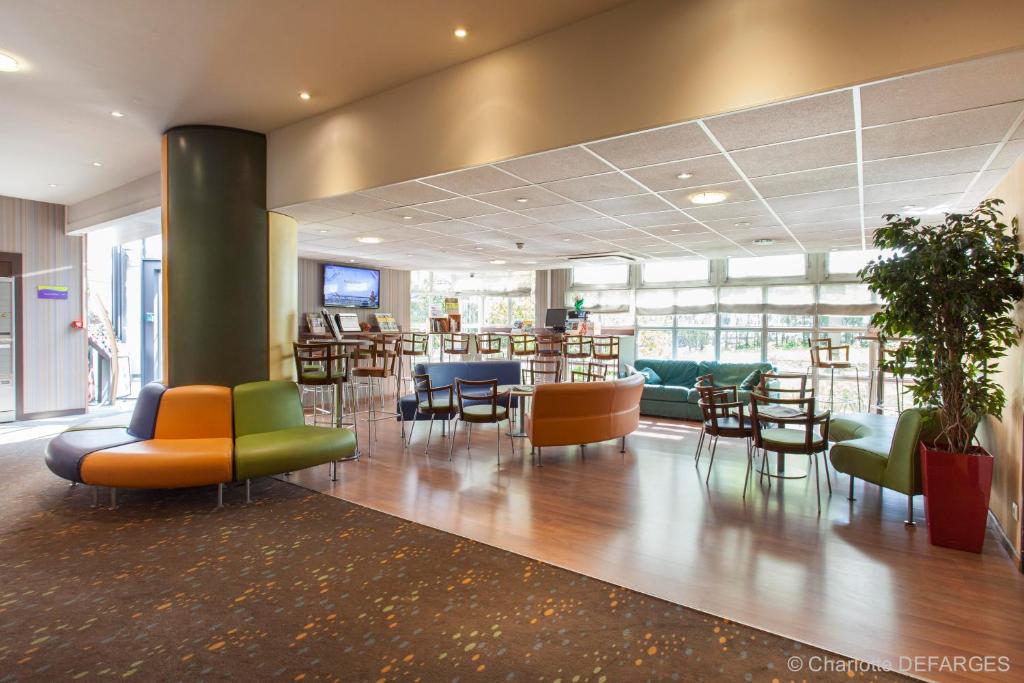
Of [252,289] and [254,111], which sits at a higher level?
[254,111]

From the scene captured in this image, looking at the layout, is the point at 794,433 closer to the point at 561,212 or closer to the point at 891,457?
the point at 891,457

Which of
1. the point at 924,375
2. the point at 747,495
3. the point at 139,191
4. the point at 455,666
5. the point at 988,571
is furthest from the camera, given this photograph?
the point at 139,191

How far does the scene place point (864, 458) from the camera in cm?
440

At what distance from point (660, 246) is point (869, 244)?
9.62 feet

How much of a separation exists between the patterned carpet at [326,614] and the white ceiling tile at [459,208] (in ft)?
10.6

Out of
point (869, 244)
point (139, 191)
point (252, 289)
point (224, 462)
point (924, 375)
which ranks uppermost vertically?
point (139, 191)

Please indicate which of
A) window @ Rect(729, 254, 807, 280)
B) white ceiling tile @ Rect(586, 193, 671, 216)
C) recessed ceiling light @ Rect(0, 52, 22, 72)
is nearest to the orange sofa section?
white ceiling tile @ Rect(586, 193, 671, 216)

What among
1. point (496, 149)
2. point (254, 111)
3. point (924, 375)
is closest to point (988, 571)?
point (924, 375)

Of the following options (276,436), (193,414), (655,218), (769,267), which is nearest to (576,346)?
(655,218)

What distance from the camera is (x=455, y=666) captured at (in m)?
2.34

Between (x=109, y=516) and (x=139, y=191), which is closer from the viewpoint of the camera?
(x=109, y=516)

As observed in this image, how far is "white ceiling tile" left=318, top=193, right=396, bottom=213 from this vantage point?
5398mm

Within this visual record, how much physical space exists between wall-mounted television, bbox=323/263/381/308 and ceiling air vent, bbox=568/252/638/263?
17.7ft

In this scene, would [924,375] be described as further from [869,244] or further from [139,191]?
[139,191]
